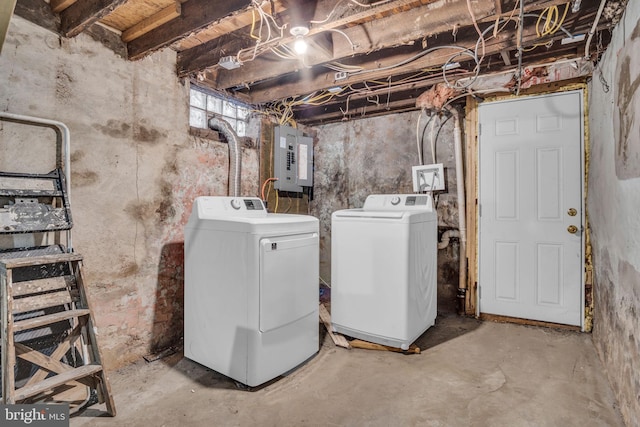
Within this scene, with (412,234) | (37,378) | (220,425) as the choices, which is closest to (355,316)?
(412,234)

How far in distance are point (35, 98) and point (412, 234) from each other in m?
2.54

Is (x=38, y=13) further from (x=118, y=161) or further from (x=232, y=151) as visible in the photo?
(x=232, y=151)

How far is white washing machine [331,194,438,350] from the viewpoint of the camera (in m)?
2.51

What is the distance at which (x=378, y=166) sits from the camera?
3877 millimetres

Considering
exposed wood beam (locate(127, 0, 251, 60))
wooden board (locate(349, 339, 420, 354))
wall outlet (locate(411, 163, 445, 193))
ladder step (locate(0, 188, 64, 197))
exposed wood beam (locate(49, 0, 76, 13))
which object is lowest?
wooden board (locate(349, 339, 420, 354))

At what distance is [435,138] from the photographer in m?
3.54

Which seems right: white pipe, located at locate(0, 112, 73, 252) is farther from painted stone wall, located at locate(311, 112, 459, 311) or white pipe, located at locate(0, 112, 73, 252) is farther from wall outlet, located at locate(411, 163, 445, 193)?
wall outlet, located at locate(411, 163, 445, 193)

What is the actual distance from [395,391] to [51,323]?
1961mm

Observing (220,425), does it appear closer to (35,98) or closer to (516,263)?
(35,98)

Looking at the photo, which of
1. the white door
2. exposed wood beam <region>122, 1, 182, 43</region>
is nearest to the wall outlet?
the white door

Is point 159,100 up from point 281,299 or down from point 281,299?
up

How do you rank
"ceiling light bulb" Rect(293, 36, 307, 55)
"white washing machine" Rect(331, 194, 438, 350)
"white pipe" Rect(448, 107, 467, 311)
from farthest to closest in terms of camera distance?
"white pipe" Rect(448, 107, 467, 311), "white washing machine" Rect(331, 194, 438, 350), "ceiling light bulb" Rect(293, 36, 307, 55)

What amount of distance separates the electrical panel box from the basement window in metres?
0.38

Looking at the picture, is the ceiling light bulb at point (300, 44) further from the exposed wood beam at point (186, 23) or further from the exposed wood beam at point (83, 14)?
the exposed wood beam at point (83, 14)
